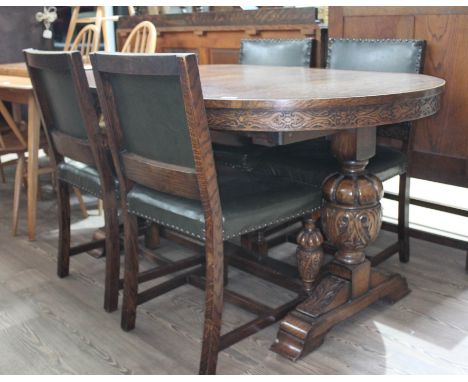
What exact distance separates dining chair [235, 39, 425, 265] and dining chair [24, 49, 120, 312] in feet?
1.84

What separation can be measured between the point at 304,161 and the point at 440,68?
0.71 meters

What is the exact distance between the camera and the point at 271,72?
2.08 metres

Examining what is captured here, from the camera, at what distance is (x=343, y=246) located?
5.65 ft

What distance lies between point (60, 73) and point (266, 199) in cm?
80

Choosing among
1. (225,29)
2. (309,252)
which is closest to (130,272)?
(309,252)

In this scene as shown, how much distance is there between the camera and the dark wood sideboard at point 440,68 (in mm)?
2090

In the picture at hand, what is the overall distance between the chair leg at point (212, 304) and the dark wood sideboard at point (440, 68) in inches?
44.9

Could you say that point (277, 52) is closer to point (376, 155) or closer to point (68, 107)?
point (376, 155)

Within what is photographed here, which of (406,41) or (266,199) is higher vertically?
(406,41)

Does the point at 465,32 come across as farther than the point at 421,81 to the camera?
Yes
